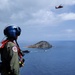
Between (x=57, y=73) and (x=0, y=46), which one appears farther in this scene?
(x=57, y=73)

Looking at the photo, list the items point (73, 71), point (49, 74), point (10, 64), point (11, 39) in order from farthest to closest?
point (73, 71) < point (49, 74) < point (11, 39) < point (10, 64)

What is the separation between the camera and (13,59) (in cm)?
528

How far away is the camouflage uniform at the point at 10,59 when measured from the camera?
525cm

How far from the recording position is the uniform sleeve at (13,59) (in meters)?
5.22

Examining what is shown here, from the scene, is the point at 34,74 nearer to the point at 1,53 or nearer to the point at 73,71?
the point at 73,71

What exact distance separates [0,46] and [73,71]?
86.5 metres

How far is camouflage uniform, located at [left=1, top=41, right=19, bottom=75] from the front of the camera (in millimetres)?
5246

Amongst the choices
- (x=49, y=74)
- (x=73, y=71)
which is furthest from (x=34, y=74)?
(x=73, y=71)

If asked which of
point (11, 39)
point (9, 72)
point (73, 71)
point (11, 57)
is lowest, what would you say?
point (73, 71)

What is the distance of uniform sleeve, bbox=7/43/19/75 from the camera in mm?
5221

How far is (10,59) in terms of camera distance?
209 inches

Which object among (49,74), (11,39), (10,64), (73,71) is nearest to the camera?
(10,64)

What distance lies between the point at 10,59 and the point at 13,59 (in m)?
0.09

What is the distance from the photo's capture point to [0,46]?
546 cm
